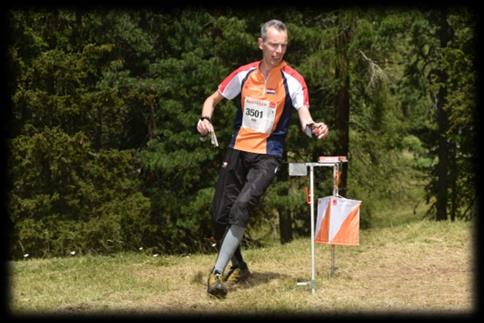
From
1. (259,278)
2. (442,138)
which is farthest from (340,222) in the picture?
(442,138)

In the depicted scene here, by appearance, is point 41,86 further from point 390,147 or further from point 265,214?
point 390,147

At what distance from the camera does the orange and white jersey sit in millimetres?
6113

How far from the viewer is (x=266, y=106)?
20.0ft

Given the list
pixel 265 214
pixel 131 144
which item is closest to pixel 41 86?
pixel 131 144

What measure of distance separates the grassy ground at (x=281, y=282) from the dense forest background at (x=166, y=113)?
942 cm

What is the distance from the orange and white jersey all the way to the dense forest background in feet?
38.0

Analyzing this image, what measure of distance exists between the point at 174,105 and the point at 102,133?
12.7 feet

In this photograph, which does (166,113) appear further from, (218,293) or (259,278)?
(218,293)

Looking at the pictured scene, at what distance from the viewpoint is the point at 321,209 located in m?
6.57

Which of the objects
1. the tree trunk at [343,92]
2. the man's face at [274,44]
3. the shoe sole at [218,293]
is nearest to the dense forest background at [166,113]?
the tree trunk at [343,92]

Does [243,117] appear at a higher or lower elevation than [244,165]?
higher

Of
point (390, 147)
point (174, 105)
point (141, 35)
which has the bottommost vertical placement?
point (390, 147)

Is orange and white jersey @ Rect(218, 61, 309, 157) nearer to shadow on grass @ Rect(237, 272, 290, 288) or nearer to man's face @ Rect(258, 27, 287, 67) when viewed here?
man's face @ Rect(258, 27, 287, 67)

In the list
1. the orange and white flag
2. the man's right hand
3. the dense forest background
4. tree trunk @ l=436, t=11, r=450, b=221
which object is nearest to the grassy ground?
the orange and white flag
